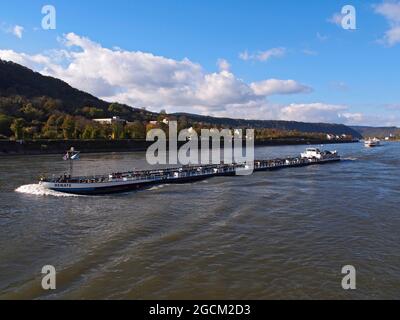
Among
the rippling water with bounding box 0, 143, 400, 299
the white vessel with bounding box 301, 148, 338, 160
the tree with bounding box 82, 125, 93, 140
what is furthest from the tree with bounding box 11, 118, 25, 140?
the rippling water with bounding box 0, 143, 400, 299

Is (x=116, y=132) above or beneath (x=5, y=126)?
beneath

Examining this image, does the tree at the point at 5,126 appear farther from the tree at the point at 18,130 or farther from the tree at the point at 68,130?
the tree at the point at 68,130

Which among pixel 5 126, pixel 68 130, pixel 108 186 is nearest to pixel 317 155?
pixel 108 186

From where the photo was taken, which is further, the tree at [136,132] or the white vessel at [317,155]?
the tree at [136,132]

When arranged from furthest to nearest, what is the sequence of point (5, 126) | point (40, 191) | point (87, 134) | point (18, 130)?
1. point (87, 134)
2. point (5, 126)
3. point (18, 130)
4. point (40, 191)

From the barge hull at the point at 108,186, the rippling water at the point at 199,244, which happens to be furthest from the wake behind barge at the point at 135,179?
the rippling water at the point at 199,244

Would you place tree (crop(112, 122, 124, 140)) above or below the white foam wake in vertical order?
above

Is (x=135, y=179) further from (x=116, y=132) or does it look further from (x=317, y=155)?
(x=116, y=132)

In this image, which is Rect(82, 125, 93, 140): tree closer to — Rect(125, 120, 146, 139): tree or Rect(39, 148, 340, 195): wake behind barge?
Rect(125, 120, 146, 139): tree

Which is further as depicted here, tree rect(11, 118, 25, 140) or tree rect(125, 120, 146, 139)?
tree rect(125, 120, 146, 139)
